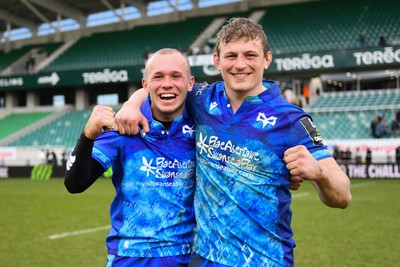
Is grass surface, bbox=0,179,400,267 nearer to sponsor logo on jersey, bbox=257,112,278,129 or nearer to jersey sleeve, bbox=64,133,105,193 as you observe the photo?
jersey sleeve, bbox=64,133,105,193

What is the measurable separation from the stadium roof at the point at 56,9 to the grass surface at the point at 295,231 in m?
24.4

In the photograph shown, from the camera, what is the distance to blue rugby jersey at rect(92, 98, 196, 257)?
8.79 feet

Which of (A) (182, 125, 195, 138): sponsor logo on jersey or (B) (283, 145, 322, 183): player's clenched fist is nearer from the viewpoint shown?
(B) (283, 145, 322, 183): player's clenched fist

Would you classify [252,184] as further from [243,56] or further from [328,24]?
[328,24]

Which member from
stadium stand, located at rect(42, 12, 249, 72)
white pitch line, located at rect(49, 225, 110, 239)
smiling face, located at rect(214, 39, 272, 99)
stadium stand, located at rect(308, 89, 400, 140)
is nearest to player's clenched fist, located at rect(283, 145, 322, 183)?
smiling face, located at rect(214, 39, 272, 99)

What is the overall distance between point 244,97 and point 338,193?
2.23ft

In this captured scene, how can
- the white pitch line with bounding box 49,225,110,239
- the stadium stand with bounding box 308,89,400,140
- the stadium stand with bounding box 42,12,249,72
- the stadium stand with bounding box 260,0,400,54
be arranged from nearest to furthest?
the white pitch line with bounding box 49,225,110,239
the stadium stand with bounding box 308,89,400,140
the stadium stand with bounding box 260,0,400,54
the stadium stand with bounding box 42,12,249,72

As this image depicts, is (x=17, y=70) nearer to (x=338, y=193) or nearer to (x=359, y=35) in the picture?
(x=359, y=35)

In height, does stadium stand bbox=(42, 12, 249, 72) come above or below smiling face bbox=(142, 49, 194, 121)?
above

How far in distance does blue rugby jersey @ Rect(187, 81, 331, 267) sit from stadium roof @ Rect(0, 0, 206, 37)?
3421 centimetres

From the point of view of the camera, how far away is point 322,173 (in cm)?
229

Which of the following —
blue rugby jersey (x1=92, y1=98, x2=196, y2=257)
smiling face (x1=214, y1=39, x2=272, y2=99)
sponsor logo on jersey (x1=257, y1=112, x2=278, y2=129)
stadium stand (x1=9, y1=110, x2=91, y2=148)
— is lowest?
stadium stand (x1=9, y1=110, x2=91, y2=148)

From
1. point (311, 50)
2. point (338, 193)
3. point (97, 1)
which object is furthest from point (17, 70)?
point (338, 193)

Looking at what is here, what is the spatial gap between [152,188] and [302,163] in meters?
0.87
